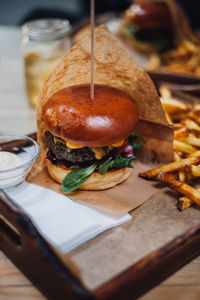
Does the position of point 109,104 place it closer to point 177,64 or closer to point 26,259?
point 26,259

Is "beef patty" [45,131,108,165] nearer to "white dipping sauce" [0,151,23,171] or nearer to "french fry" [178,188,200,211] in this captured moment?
"white dipping sauce" [0,151,23,171]

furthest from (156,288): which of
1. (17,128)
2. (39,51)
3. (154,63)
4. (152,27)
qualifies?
(152,27)

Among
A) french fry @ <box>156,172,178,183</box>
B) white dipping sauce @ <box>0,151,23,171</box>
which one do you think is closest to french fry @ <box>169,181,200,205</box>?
french fry @ <box>156,172,178,183</box>

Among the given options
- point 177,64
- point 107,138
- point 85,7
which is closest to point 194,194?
point 107,138

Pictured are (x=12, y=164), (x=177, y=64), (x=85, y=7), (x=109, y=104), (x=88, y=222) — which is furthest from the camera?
(x=85, y=7)

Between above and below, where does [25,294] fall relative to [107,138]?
below
